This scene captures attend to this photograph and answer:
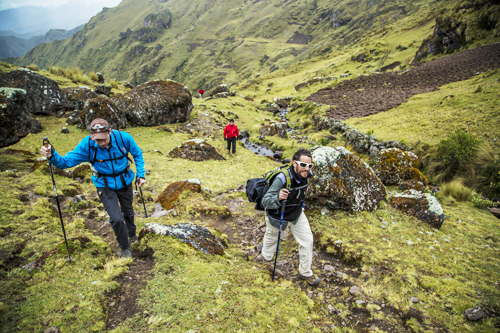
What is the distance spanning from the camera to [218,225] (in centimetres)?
786

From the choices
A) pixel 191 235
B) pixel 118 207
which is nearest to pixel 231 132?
pixel 191 235

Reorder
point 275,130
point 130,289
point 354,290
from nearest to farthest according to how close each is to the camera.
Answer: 1. point 130,289
2. point 354,290
3. point 275,130

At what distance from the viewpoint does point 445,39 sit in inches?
1515

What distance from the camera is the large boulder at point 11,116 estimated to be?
1057 cm

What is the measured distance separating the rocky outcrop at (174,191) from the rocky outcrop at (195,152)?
5.86 m

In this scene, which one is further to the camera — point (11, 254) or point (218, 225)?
point (218, 225)

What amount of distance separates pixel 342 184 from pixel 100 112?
17979 mm

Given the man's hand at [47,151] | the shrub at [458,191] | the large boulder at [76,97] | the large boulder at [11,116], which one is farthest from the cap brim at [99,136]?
the large boulder at [76,97]

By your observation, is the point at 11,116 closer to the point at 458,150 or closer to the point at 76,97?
the point at 76,97

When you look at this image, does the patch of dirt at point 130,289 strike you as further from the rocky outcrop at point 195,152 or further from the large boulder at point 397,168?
the large boulder at point 397,168

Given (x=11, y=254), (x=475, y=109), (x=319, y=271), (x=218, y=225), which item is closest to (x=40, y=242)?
(x=11, y=254)

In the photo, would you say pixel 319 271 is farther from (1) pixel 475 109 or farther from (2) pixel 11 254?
(1) pixel 475 109

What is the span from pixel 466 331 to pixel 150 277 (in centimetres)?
648

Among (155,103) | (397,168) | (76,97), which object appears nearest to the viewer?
(397,168)
